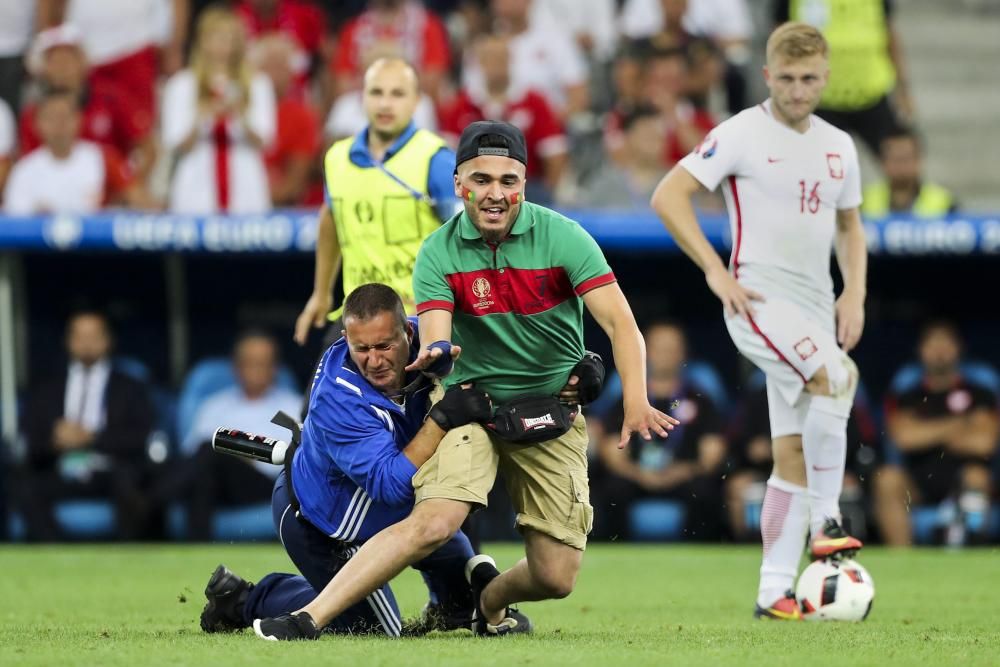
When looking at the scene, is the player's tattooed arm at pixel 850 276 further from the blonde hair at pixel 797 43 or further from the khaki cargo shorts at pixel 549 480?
the khaki cargo shorts at pixel 549 480

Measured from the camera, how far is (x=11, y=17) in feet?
44.1

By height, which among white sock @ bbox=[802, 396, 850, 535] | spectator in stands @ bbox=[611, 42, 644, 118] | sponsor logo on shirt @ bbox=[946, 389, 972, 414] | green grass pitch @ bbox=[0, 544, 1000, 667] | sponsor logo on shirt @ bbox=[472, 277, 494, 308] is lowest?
green grass pitch @ bbox=[0, 544, 1000, 667]

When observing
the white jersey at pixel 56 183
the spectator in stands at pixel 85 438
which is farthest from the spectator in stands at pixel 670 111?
the spectator in stands at pixel 85 438

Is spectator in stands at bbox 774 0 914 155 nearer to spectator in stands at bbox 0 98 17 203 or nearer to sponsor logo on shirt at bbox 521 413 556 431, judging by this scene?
spectator in stands at bbox 0 98 17 203

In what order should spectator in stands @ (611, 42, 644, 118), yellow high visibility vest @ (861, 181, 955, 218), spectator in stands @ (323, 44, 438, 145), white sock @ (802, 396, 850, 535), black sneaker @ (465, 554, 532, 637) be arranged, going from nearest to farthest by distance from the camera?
1. black sneaker @ (465, 554, 532, 637)
2. white sock @ (802, 396, 850, 535)
3. yellow high visibility vest @ (861, 181, 955, 218)
4. spectator in stands @ (323, 44, 438, 145)
5. spectator in stands @ (611, 42, 644, 118)

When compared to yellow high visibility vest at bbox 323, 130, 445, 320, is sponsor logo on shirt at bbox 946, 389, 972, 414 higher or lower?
lower

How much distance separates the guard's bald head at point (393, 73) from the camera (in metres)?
7.32

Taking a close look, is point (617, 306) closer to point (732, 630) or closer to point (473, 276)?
point (473, 276)

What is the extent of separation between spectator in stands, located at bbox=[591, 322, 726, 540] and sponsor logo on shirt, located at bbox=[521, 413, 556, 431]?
213 inches

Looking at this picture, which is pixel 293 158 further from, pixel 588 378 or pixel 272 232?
pixel 588 378

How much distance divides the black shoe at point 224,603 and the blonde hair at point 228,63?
21.2 ft

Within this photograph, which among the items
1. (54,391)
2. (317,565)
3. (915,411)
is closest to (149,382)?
(54,391)

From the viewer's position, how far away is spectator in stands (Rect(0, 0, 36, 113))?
13055mm

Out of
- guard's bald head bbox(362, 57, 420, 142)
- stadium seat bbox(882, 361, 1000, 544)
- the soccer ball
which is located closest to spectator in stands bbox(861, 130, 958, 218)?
stadium seat bbox(882, 361, 1000, 544)
